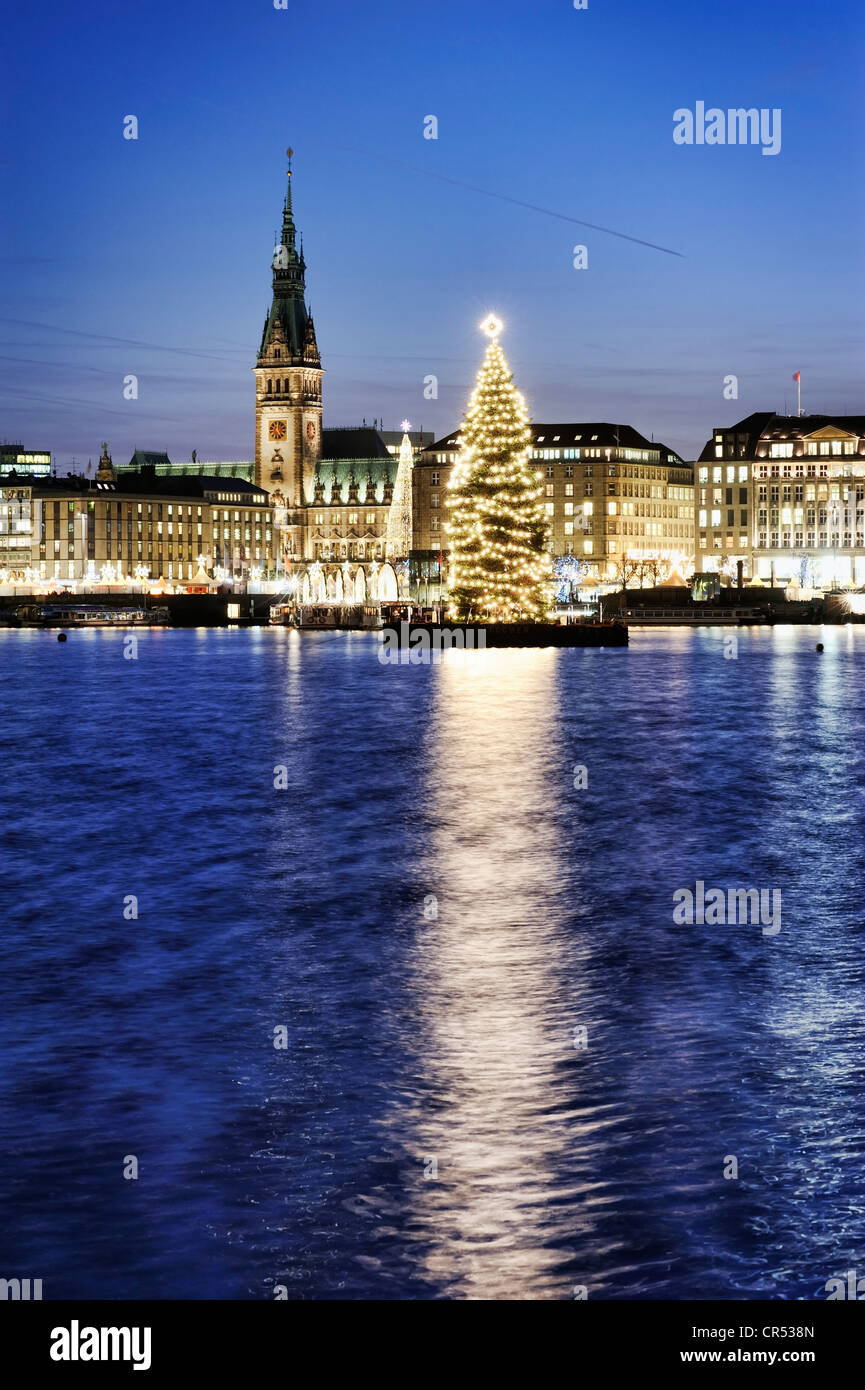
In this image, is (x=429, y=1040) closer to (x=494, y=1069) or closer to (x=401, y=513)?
(x=494, y=1069)

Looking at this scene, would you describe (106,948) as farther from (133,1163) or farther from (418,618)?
(418,618)

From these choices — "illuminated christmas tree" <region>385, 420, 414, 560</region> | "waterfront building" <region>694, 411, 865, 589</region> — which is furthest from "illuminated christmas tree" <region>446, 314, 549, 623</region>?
"waterfront building" <region>694, 411, 865, 589</region>

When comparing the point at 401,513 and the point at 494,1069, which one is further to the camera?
the point at 401,513

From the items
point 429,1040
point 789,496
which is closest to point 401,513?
point 789,496

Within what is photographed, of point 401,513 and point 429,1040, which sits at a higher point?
point 401,513

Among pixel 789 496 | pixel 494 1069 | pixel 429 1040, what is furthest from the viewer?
pixel 789 496

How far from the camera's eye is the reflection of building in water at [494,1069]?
8688 millimetres

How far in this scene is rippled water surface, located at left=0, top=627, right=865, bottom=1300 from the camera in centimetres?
872

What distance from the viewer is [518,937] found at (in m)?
16.7

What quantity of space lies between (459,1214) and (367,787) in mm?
22987

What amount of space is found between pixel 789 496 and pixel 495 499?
370 feet

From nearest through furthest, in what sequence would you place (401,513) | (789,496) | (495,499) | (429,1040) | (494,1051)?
(494,1051), (429,1040), (495,499), (401,513), (789,496)

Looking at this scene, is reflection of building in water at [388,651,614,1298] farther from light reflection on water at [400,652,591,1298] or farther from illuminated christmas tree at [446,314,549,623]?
Result: illuminated christmas tree at [446,314,549,623]

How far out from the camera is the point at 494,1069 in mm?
11773
